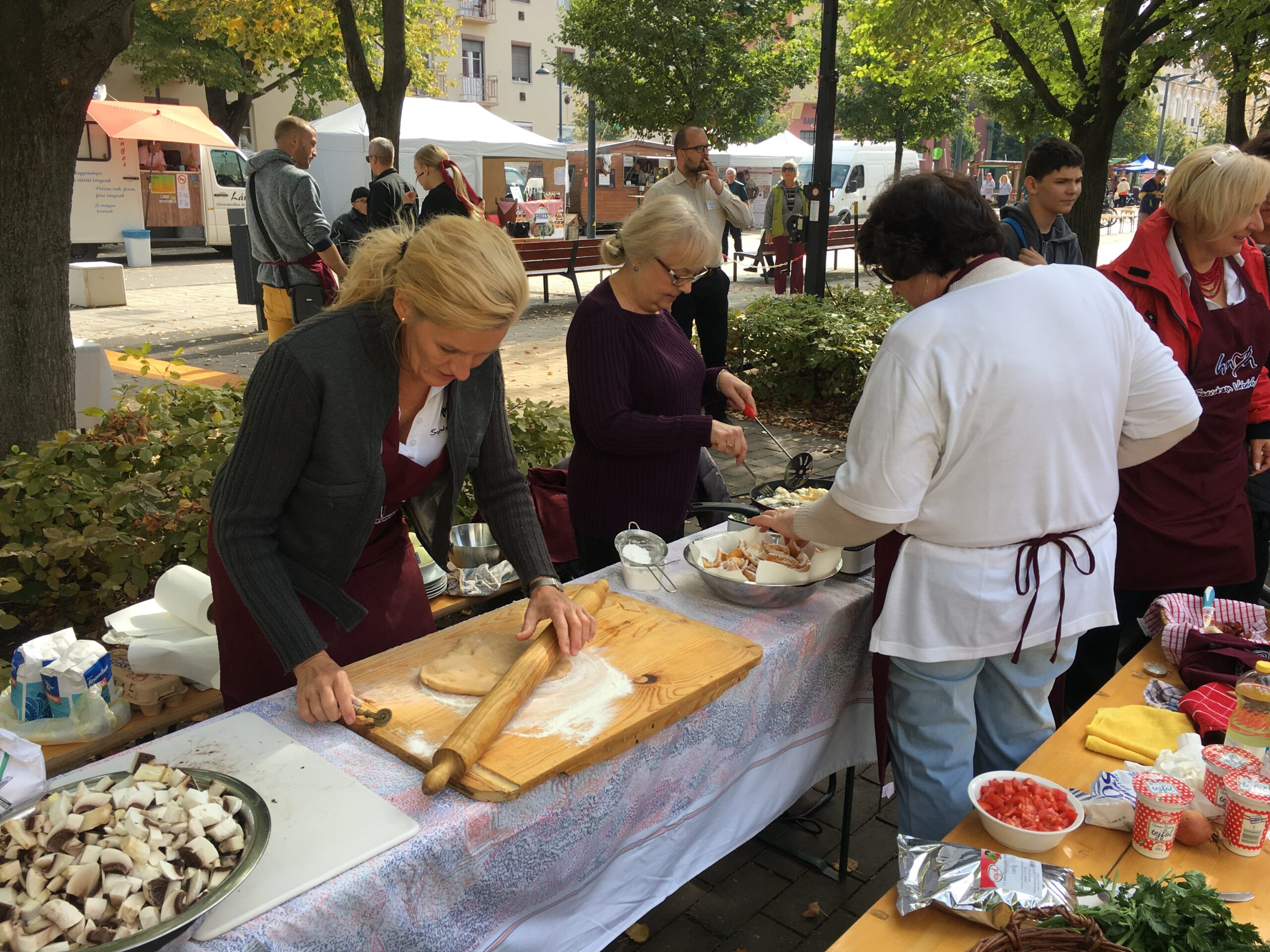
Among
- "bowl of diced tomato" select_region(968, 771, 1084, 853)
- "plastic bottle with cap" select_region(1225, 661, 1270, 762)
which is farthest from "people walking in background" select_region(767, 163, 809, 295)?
"bowl of diced tomato" select_region(968, 771, 1084, 853)

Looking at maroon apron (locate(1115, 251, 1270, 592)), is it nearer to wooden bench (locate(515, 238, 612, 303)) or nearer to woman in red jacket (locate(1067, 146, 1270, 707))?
woman in red jacket (locate(1067, 146, 1270, 707))

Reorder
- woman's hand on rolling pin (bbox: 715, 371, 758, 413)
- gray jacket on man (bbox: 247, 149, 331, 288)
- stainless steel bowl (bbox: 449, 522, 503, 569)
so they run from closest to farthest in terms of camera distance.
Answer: woman's hand on rolling pin (bbox: 715, 371, 758, 413), stainless steel bowl (bbox: 449, 522, 503, 569), gray jacket on man (bbox: 247, 149, 331, 288)

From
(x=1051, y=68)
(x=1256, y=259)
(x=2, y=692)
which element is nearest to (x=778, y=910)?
(x=2, y=692)

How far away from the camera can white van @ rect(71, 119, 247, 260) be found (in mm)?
18094

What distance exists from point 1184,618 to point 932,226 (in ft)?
4.17

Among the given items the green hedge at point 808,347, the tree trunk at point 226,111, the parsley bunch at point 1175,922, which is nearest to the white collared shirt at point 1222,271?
the parsley bunch at point 1175,922

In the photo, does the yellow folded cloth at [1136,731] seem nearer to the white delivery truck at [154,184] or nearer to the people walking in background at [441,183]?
the people walking in background at [441,183]

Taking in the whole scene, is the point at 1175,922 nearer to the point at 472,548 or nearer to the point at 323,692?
the point at 323,692

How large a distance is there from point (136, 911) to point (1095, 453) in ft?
5.88

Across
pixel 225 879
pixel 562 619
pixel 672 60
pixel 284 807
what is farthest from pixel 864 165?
pixel 225 879

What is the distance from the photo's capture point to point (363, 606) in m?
2.03

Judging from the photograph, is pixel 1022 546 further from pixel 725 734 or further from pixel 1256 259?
pixel 1256 259

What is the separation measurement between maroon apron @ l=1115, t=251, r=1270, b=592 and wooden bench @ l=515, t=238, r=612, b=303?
8790mm

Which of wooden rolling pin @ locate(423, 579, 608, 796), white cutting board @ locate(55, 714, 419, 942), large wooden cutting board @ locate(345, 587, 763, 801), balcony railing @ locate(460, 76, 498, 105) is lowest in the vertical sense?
white cutting board @ locate(55, 714, 419, 942)
